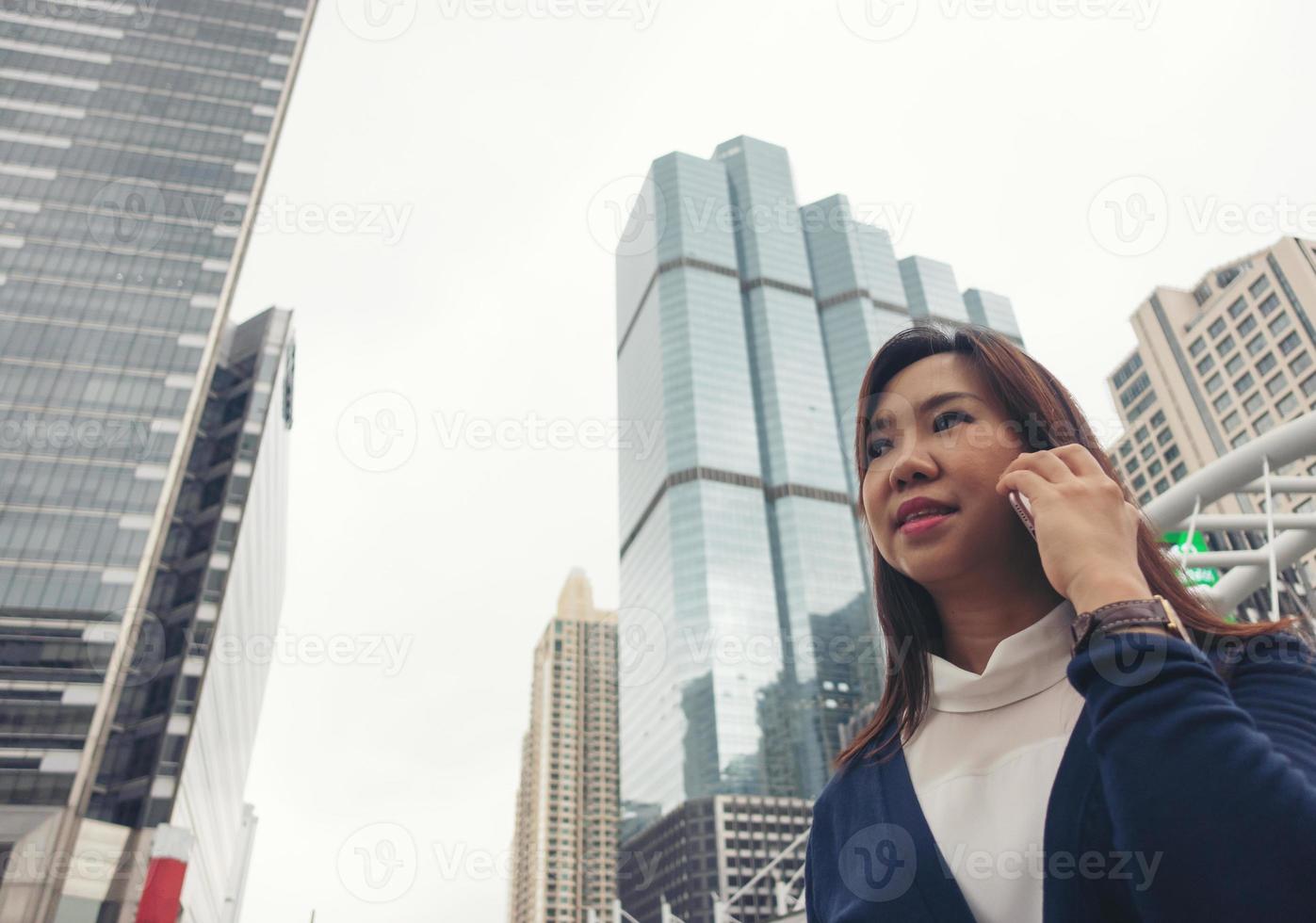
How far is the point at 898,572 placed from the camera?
203 centimetres

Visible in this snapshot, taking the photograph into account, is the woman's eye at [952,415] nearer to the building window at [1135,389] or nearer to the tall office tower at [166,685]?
the tall office tower at [166,685]

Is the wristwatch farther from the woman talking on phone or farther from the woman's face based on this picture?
the woman's face

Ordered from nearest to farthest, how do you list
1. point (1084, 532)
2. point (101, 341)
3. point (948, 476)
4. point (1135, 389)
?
point (1084, 532) → point (948, 476) → point (101, 341) → point (1135, 389)

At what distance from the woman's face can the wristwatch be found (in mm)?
420

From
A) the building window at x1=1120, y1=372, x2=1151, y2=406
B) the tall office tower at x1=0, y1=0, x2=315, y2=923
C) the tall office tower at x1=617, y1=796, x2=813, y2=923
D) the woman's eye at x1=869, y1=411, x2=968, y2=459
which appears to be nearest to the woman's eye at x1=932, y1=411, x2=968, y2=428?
the woman's eye at x1=869, y1=411, x2=968, y2=459

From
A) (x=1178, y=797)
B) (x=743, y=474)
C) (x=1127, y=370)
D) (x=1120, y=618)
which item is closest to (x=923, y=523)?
(x=1120, y=618)

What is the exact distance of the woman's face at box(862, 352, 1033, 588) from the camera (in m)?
1.59

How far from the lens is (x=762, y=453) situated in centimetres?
11538

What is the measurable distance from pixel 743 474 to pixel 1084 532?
11114 cm

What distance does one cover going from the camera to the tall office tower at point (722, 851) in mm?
85250

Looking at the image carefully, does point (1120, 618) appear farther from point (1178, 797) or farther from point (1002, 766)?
point (1002, 766)

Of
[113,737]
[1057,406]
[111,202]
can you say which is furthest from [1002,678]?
[111,202]

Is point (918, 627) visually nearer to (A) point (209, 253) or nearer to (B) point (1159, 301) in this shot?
(A) point (209, 253)

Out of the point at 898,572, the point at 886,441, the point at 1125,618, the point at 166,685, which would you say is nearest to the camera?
the point at 1125,618
